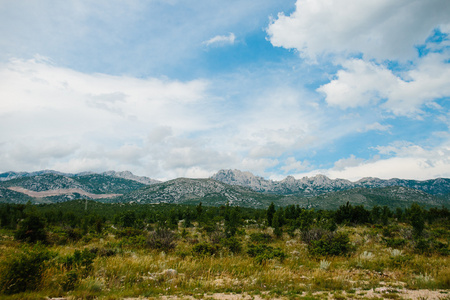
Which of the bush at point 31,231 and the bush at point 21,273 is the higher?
the bush at point 21,273

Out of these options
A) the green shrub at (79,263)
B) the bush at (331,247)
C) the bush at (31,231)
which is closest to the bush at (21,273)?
the green shrub at (79,263)

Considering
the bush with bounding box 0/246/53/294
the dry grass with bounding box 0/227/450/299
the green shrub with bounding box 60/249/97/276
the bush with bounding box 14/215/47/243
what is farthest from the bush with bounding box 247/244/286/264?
the bush with bounding box 14/215/47/243

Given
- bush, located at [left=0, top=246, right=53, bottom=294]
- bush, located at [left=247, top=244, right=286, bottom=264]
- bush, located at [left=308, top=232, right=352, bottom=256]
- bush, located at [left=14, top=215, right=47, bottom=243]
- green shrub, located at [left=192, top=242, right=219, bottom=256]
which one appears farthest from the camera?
bush, located at [left=14, top=215, right=47, bottom=243]

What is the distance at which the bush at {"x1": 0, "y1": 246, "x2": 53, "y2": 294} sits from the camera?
674cm

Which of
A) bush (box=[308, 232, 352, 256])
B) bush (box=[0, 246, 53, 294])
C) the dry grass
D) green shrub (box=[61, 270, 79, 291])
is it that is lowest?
bush (box=[308, 232, 352, 256])

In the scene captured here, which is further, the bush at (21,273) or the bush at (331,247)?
the bush at (331,247)

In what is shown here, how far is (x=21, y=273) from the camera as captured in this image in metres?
7.09

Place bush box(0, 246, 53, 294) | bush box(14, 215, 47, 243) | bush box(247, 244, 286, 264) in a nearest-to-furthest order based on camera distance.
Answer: bush box(0, 246, 53, 294) < bush box(247, 244, 286, 264) < bush box(14, 215, 47, 243)

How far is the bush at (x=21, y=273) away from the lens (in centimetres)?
674

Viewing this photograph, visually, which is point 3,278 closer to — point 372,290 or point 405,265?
point 372,290

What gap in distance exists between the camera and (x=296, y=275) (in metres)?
10.2

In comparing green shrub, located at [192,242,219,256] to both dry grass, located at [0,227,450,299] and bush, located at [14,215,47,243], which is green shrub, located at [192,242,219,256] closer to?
dry grass, located at [0,227,450,299]

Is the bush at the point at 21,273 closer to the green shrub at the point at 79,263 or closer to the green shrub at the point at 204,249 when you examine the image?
the green shrub at the point at 79,263

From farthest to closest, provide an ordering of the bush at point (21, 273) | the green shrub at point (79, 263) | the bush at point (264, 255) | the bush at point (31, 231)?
the bush at point (31, 231), the bush at point (264, 255), the green shrub at point (79, 263), the bush at point (21, 273)
